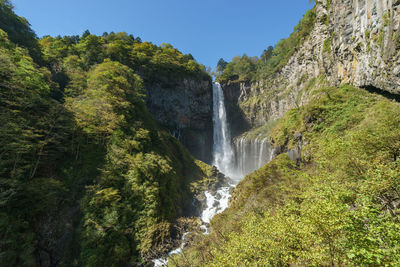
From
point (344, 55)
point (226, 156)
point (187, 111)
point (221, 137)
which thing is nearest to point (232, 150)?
point (226, 156)

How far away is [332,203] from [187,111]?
38.9 meters

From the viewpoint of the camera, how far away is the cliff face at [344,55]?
934 cm

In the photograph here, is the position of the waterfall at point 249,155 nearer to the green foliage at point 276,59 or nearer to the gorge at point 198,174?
the gorge at point 198,174

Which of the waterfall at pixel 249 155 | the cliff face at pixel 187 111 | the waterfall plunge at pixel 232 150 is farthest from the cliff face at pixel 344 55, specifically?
the cliff face at pixel 187 111

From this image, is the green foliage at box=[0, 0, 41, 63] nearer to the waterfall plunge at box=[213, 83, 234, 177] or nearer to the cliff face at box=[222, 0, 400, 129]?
the waterfall plunge at box=[213, 83, 234, 177]

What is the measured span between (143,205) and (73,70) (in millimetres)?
25132

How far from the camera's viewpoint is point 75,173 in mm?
14688

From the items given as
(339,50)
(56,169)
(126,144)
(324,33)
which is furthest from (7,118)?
(324,33)

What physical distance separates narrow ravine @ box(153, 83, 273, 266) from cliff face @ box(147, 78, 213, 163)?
235 centimetres

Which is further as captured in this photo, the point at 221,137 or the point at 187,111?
the point at 221,137

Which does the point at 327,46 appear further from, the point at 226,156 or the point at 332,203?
the point at 226,156

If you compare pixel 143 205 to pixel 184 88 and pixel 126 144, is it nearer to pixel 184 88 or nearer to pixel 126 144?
pixel 126 144

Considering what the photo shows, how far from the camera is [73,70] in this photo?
24547 mm

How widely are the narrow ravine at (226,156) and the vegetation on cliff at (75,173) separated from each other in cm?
331
